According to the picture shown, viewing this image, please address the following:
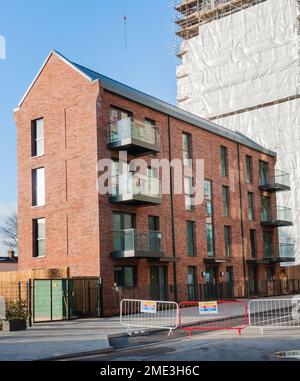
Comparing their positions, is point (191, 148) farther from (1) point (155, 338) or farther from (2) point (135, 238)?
(1) point (155, 338)

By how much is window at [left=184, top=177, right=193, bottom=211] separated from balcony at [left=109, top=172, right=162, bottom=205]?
4245 mm

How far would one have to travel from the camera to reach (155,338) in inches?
556

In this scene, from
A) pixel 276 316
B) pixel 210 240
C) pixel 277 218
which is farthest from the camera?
pixel 277 218

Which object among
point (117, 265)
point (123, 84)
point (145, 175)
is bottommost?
point (117, 265)

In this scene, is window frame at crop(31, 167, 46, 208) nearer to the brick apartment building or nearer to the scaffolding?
the brick apartment building

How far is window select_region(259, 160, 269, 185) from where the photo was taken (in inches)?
1441

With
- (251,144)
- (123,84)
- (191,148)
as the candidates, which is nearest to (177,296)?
(191,148)

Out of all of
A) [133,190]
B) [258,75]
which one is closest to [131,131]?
[133,190]

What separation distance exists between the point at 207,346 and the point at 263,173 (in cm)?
2671

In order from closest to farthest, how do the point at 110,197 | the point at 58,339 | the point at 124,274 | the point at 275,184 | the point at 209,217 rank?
1. the point at 58,339
2. the point at 110,197
3. the point at 124,274
4. the point at 209,217
5. the point at 275,184

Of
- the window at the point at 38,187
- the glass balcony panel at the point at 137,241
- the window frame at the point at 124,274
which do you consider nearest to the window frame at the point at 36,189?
the window at the point at 38,187

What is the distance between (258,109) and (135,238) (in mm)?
31036

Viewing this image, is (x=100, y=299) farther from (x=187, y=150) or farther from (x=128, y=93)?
(x=187, y=150)
